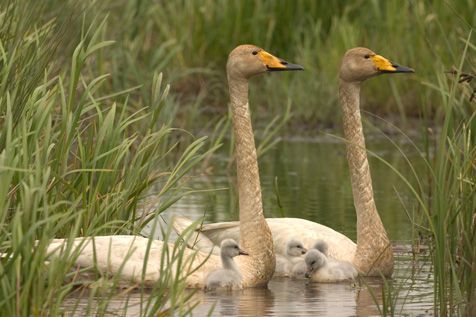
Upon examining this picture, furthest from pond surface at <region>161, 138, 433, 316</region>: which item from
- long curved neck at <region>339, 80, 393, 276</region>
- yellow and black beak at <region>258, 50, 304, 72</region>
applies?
yellow and black beak at <region>258, 50, 304, 72</region>

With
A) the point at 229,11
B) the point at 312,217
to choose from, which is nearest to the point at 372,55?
the point at 312,217

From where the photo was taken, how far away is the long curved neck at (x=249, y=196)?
10.0 m

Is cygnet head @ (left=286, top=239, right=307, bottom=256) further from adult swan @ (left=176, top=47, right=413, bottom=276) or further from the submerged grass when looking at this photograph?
the submerged grass

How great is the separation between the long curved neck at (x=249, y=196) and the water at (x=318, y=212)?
184 millimetres

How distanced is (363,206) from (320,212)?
2.27m

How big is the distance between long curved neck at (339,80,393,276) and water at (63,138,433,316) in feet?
0.49

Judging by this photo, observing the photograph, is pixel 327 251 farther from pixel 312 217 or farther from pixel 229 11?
pixel 229 11

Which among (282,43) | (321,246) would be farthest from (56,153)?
(282,43)

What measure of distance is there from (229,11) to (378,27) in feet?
6.99

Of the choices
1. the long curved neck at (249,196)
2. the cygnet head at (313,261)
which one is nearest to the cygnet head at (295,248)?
the cygnet head at (313,261)

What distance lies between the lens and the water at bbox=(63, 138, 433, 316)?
8992 millimetres

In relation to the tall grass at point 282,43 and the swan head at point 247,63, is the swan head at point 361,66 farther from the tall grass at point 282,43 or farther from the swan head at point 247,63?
the tall grass at point 282,43

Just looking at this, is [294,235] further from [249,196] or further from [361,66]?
[361,66]

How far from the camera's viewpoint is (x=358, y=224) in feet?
35.1
